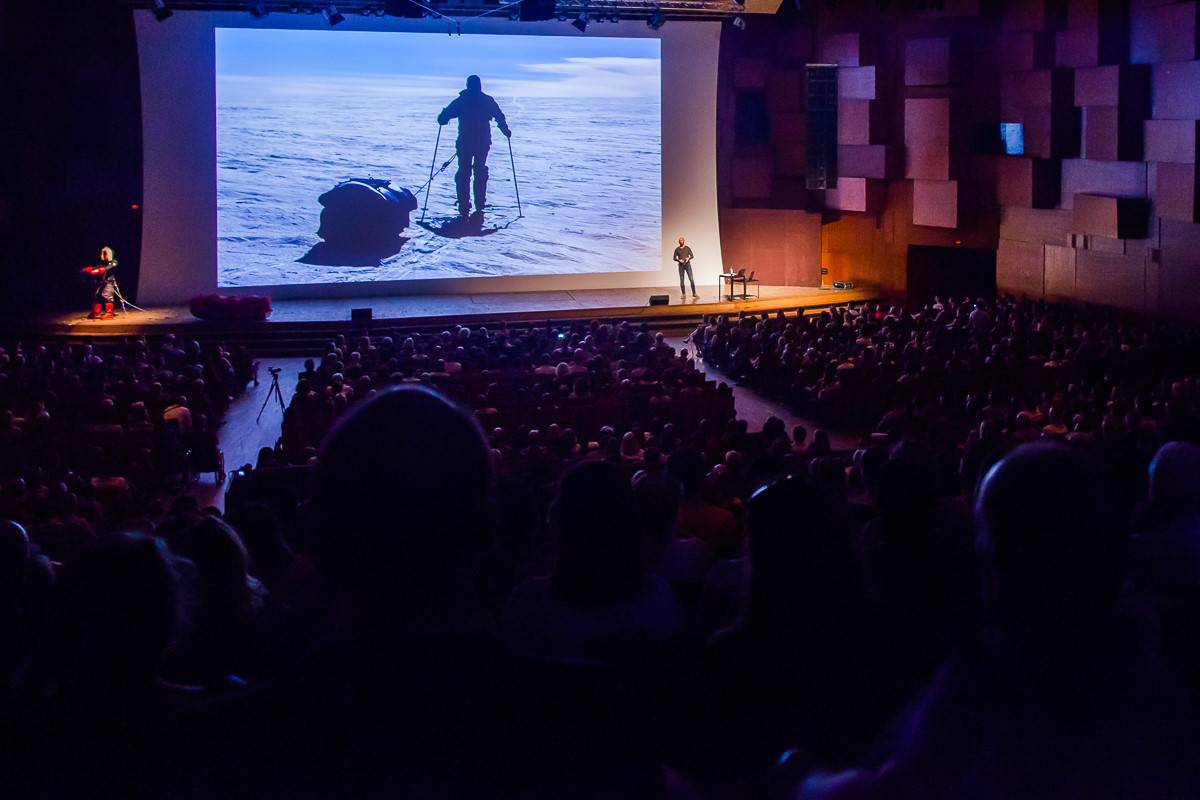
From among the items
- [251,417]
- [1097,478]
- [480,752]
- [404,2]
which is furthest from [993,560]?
[404,2]

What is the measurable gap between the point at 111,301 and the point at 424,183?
16.7ft

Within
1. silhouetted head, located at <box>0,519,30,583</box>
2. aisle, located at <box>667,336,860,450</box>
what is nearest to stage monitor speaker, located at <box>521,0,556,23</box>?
aisle, located at <box>667,336,860,450</box>

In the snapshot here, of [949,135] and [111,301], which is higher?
[949,135]

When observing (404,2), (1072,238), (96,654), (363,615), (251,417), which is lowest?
(251,417)

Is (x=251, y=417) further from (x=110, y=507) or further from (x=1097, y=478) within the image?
(x=1097, y=478)

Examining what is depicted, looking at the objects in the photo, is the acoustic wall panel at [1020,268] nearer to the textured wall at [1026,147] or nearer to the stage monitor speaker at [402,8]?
the textured wall at [1026,147]

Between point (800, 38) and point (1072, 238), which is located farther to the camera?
point (800, 38)

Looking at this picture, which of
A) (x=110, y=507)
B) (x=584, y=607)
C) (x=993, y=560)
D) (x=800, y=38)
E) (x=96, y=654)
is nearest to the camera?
(x=993, y=560)

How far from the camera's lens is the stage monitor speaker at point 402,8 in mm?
15773

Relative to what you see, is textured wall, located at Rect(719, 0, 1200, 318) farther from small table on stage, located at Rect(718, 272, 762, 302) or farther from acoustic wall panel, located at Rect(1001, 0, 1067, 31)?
small table on stage, located at Rect(718, 272, 762, 302)

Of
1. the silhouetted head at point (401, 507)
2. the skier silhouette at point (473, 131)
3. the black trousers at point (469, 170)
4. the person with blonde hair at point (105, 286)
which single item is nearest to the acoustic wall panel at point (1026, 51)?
the skier silhouette at point (473, 131)

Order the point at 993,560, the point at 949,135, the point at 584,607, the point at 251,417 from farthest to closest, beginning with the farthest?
the point at 949,135 → the point at 251,417 → the point at 584,607 → the point at 993,560

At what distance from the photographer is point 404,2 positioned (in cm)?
1577

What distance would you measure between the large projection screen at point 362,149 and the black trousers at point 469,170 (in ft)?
0.12
